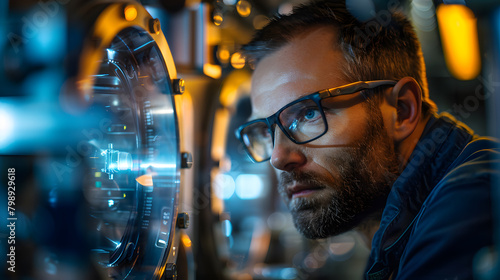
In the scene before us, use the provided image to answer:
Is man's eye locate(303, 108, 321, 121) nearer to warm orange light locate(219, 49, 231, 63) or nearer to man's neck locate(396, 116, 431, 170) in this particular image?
man's neck locate(396, 116, 431, 170)

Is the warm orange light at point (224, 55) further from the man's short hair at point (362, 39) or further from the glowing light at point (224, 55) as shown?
the man's short hair at point (362, 39)

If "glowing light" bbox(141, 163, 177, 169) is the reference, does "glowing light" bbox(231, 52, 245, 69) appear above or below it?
above

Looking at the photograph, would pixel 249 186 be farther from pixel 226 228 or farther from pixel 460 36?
pixel 460 36

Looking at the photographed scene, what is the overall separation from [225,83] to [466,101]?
283cm

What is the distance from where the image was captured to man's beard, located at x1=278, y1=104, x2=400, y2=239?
1.06 m

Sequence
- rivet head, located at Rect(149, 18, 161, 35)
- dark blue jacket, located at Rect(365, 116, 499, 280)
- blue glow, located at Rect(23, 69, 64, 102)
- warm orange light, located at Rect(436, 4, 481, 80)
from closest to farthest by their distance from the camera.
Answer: blue glow, located at Rect(23, 69, 64, 102) → dark blue jacket, located at Rect(365, 116, 499, 280) → rivet head, located at Rect(149, 18, 161, 35) → warm orange light, located at Rect(436, 4, 481, 80)

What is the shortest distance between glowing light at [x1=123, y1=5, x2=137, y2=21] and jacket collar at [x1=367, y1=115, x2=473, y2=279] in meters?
0.72

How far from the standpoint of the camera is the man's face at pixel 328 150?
1.06 meters

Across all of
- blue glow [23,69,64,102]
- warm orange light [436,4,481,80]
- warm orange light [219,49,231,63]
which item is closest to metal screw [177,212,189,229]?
blue glow [23,69,64,102]

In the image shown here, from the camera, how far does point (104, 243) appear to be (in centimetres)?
89

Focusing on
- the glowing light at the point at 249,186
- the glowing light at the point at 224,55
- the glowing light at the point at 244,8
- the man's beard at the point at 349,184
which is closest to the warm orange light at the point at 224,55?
the glowing light at the point at 224,55

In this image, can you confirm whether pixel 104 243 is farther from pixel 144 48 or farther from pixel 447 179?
pixel 447 179

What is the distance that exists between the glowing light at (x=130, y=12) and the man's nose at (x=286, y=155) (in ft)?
1.46

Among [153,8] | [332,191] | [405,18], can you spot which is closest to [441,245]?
[332,191]
